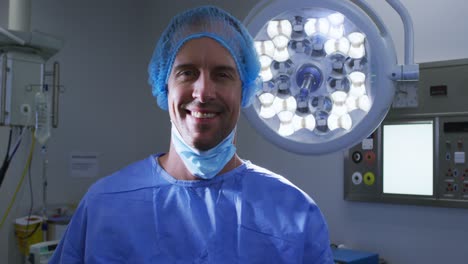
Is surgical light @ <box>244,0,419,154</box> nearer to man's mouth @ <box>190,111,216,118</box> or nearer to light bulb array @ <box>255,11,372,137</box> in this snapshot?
light bulb array @ <box>255,11,372,137</box>

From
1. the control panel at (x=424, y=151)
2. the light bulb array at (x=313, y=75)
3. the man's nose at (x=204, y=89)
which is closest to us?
the man's nose at (x=204, y=89)

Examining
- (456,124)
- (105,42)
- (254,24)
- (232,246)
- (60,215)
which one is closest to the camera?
(232,246)

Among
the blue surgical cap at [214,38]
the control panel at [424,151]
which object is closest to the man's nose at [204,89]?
the blue surgical cap at [214,38]

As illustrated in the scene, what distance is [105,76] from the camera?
3.25 meters

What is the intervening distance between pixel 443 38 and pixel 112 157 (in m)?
2.24

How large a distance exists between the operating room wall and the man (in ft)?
4.56

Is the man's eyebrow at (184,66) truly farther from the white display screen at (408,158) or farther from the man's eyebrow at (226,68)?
the white display screen at (408,158)

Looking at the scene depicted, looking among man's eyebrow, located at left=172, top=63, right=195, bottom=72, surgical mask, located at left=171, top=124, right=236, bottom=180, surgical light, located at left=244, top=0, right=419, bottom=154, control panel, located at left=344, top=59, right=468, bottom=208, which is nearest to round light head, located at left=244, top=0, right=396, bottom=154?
surgical light, located at left=244, top=0, right=419, bottom=154

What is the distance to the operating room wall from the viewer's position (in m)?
2.29

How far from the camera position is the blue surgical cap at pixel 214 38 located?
115 cm

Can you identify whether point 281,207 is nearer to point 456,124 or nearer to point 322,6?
point 322,6

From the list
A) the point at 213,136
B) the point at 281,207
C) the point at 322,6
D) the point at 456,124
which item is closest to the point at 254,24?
the point at 322,6

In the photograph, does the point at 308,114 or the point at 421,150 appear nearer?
the point at 308,114

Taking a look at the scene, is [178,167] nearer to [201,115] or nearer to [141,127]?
[201,115]
